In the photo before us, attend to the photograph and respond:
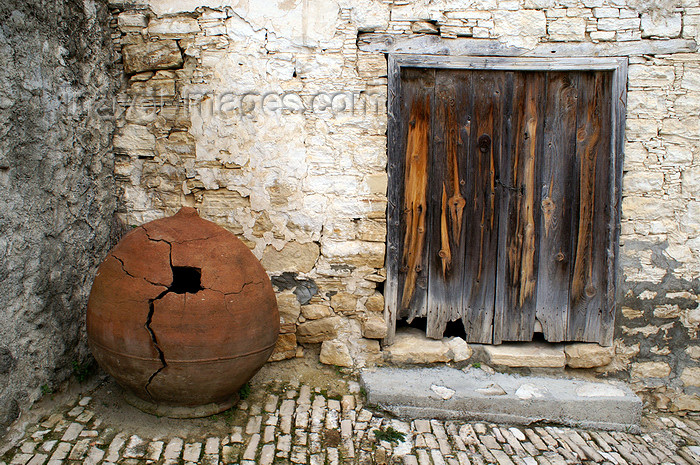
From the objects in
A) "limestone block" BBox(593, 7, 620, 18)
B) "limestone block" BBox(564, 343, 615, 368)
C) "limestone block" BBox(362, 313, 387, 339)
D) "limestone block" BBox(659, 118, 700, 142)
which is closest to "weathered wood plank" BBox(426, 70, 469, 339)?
"limestone block" BBox(362, 313, 387, 339)

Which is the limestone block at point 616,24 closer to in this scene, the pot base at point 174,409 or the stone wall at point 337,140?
the stone wall at point 337,140

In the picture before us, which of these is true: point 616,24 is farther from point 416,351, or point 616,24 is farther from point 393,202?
point 416,351

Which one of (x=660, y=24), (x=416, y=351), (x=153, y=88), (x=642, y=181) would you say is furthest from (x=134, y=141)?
(x=660, y=24)

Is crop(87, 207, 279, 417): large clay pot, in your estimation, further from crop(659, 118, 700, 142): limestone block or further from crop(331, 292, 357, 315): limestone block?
crop(659, 118, 700, 142): limestone block

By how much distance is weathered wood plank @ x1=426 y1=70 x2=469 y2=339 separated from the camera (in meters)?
3.34

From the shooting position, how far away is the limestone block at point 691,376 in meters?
3.40

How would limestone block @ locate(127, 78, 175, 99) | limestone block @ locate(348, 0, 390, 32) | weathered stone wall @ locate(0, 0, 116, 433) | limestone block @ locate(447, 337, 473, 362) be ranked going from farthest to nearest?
1. limestone block @ locate(447, 337, 473, 362)
2. limestone block @ locate(127, 78, 175, 99)
3. limestone block @ locate(348, 0, 390, 32)
4. weathered stone wall @ locate(0, 0, 116, 433)

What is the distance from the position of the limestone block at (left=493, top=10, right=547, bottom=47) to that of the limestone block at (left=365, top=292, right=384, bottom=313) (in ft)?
6.17

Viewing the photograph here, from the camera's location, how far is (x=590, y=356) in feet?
11.1

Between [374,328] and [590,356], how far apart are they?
4.84ft

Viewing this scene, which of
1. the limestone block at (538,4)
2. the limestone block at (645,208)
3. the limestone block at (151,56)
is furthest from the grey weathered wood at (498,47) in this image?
the limestone block at (151,56)

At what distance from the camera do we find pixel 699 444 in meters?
3.04

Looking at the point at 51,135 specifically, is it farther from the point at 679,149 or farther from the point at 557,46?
the point at 679,149

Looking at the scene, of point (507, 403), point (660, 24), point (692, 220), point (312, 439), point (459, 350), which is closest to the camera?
point (312, 439)
